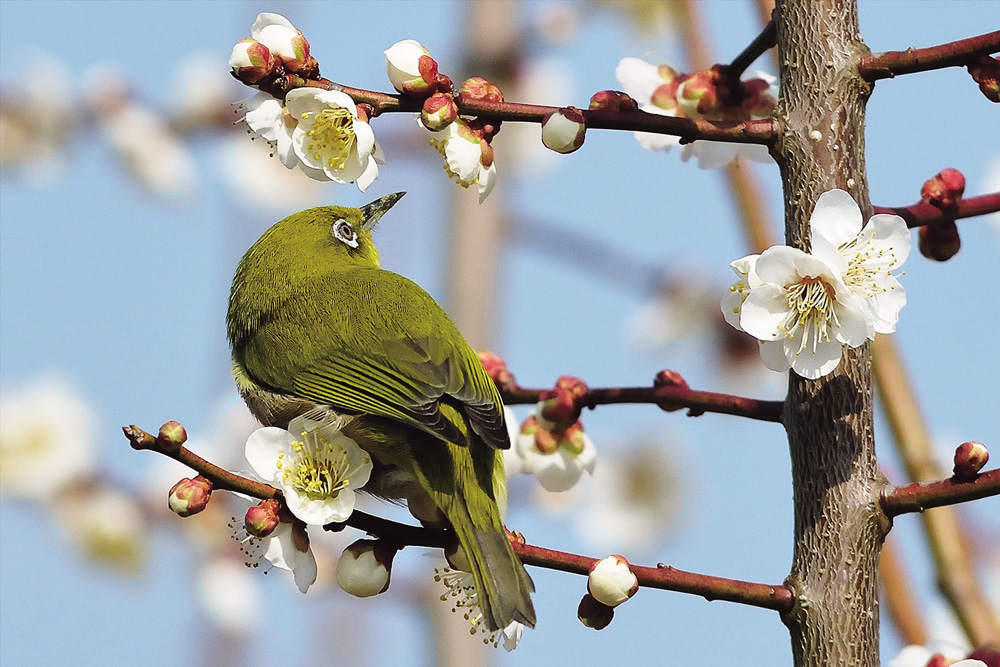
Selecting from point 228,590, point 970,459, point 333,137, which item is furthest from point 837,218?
point 228,590

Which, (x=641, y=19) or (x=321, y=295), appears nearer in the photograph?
(x=321, y=295)

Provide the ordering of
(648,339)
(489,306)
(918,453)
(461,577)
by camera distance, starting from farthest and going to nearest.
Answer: (648,339) → (489,306) → (918,453) → (461,577)

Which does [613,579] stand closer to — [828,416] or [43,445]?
[828,416]

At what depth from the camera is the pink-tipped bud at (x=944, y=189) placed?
2141mm

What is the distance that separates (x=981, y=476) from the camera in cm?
177

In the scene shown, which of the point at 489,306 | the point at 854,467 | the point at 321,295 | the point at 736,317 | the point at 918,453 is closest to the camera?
the point at 854,467

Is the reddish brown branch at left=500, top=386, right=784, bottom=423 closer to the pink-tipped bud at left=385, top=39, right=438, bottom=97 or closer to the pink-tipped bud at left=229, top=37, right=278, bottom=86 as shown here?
the pink-tipped bud at left=385, top=39, right=438, bottom=97

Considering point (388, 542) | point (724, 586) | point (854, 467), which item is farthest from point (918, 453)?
point (388, 542)

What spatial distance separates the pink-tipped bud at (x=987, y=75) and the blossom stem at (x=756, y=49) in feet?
1.12

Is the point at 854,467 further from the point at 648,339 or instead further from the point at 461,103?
the point at 648,339

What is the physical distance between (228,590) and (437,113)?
3019 millimetres

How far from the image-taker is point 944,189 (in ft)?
7.04

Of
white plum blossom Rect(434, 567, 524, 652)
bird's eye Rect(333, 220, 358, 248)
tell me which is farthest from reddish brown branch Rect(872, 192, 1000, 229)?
bird's eye Rect(333, 220, 358, 248)

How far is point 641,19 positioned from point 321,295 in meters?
2.84
